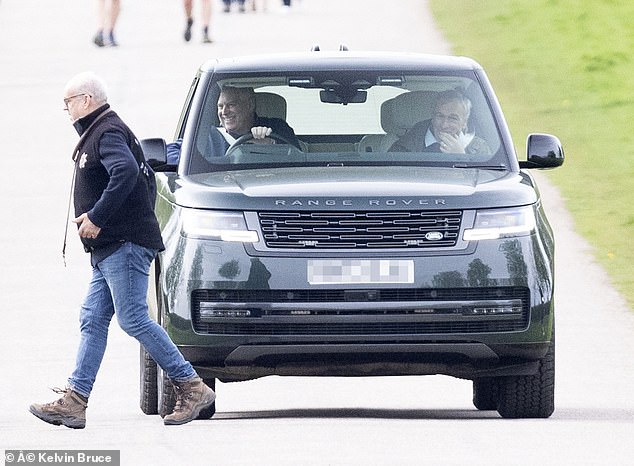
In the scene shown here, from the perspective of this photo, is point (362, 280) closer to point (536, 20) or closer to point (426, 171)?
point (426, 171)

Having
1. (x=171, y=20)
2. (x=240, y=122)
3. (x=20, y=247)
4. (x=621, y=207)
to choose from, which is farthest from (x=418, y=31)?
(x=240, y=122)

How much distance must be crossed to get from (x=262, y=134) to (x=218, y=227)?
1.34 m

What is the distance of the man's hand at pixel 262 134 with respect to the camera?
11.1m

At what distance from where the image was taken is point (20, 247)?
19562 millimetres

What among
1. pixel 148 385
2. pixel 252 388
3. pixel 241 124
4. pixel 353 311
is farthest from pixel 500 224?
pixel 252 388

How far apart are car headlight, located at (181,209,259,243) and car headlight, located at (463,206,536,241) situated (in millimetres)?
985

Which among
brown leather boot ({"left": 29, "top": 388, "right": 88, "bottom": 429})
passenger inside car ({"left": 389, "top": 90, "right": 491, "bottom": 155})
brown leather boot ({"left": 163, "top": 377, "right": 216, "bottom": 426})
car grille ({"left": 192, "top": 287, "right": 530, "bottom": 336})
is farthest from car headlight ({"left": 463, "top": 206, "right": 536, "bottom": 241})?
brown leather boot ({"left": 29, "top": 388, "right": 88, "bottom": 429})

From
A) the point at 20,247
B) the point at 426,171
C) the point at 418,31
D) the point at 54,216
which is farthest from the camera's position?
the point at 418,31

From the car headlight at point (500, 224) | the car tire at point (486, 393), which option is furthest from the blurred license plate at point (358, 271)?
the car tire at point (486, 393)

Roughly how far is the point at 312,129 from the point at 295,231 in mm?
15146

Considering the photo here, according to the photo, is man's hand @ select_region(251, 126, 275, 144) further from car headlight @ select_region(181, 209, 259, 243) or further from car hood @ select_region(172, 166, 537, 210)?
car headlight @ select_region(181, 209, 259, 243)

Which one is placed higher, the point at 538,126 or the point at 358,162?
the point at 358,162

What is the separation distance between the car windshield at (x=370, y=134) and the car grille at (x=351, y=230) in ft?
3.53

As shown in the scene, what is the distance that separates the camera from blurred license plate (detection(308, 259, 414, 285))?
9.70 m
